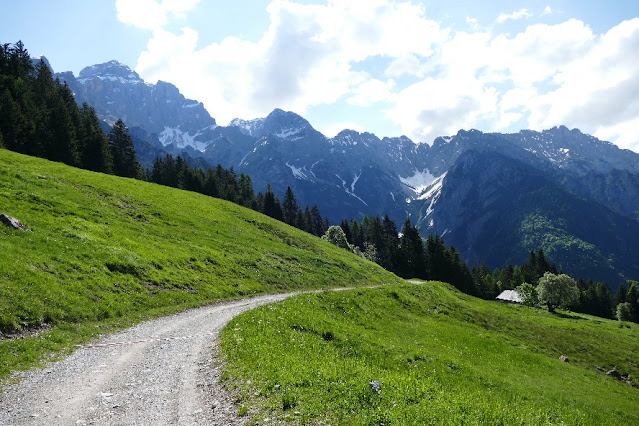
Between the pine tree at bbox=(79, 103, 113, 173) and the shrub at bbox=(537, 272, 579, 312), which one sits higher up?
the pine tree at bbox=(79, 103, 113, 173)

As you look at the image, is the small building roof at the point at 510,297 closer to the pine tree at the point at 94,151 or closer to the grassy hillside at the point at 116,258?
the grassy hillside at the point at 116,258

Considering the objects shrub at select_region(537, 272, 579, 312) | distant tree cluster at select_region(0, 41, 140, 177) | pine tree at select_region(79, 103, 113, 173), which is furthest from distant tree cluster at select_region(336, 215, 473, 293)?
distant tree cluster at select_region(0, 41, 140, 177)

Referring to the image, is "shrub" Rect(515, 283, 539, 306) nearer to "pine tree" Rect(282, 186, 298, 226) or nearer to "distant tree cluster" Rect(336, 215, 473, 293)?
"distant tree cluster" Rect(336, 215, 473, 293)

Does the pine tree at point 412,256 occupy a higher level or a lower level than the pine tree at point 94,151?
lower

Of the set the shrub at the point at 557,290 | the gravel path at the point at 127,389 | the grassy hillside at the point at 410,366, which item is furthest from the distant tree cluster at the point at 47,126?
the shrub at the point at 557,290

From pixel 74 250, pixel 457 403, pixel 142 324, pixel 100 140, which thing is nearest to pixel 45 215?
pixel 74 250

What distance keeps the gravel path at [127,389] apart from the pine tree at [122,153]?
94.0m

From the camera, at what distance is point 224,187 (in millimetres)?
127938

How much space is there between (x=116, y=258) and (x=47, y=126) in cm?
6373

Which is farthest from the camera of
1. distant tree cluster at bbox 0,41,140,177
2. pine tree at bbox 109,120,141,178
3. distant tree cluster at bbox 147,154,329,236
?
distant tree cluster at bbox 147,154,329,236

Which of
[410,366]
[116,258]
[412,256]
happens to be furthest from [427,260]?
[410,366]

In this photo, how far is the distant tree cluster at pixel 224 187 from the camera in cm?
11634

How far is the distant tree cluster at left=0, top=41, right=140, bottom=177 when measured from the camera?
68.1m

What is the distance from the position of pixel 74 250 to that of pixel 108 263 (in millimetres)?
2457
